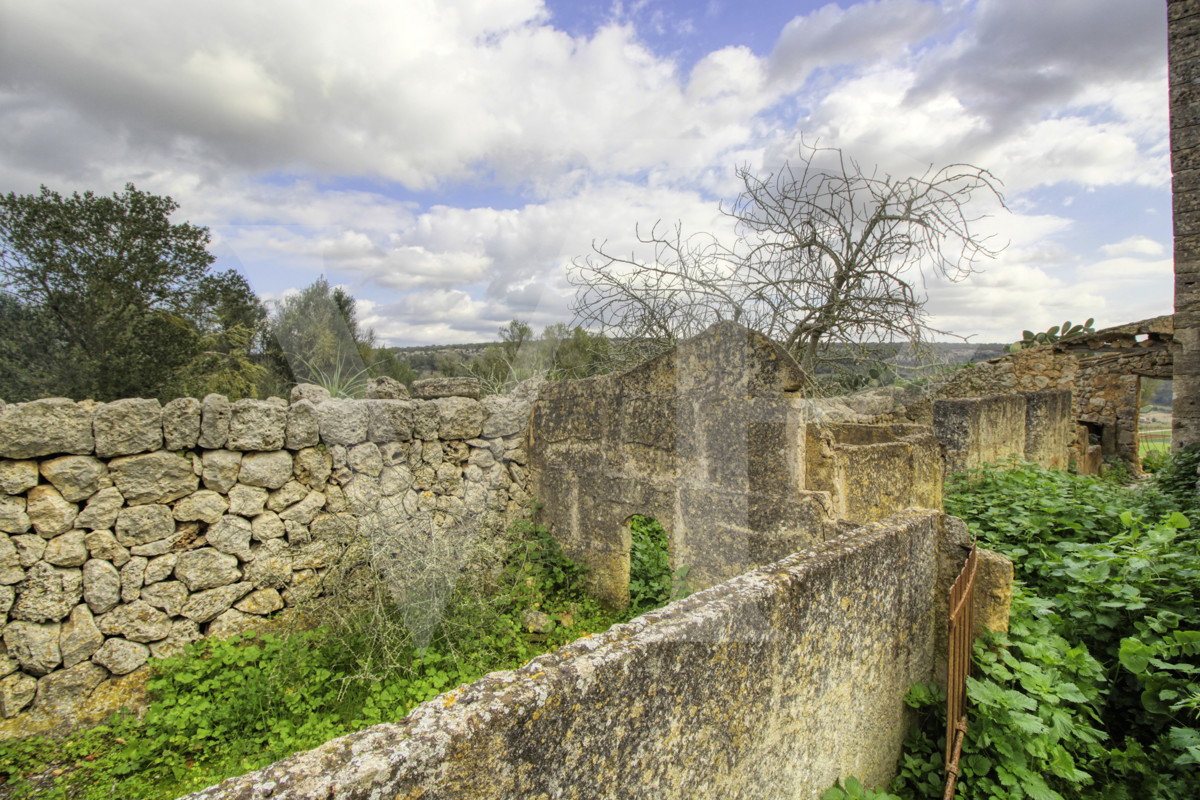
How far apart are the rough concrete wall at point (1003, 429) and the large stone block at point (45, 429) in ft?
24.1

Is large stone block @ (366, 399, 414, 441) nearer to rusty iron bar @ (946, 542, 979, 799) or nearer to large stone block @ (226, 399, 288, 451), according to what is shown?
large stone block @ (226, 399, 288, 451)

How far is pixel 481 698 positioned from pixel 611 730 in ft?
1.02

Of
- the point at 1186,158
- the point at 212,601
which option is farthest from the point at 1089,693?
the point at 1186,158

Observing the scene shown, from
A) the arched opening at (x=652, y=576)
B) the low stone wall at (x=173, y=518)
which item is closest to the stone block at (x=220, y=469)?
the low stone wall at (x=173, y=518)

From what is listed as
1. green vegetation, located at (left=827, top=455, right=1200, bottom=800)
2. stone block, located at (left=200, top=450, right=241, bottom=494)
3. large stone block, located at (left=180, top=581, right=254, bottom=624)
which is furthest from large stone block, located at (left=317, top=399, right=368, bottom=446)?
green vegetation, located at (left=827, top=455, right=1200, bottom=800)

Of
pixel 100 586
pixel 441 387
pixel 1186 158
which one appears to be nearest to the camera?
pixel 100 586

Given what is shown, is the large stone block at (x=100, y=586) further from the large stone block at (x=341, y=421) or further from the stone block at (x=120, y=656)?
the large stone block at (x=341, y=421)

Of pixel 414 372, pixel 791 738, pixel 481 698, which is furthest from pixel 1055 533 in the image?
pixel 414 372

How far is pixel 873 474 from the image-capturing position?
3754mm

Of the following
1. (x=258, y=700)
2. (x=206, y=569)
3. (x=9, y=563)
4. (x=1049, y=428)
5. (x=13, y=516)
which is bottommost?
(x=258, y=700)

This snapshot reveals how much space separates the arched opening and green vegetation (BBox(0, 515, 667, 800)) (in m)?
0.46

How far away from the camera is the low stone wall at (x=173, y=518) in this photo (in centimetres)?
294

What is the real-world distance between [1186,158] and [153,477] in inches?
483

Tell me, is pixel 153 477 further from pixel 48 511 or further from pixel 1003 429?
pixel 1003 429
